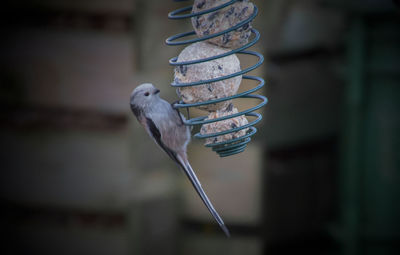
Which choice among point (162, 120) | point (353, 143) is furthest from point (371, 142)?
point (162, 120)

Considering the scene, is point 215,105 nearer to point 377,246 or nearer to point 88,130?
point 88,130

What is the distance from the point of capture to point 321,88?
3.74 metres

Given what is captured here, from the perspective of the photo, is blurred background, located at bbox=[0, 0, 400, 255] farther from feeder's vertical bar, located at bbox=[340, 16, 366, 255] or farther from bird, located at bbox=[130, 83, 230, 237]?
bird, located at bbox=[130, 83, 230, 237]

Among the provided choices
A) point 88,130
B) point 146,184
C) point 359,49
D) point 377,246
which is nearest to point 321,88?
point 359,49

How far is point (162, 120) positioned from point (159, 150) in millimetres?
1393

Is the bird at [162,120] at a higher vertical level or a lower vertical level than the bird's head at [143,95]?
lower

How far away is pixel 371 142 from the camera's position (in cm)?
363

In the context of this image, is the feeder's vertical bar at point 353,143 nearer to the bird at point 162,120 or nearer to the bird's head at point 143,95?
the bird at point 162,120

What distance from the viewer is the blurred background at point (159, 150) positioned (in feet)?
10.8

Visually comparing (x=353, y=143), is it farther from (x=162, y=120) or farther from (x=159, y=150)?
(x=162, y=120)

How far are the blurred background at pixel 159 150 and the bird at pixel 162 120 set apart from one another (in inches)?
49.9

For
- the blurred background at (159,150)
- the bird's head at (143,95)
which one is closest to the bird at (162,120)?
the bird's head at (143,95)

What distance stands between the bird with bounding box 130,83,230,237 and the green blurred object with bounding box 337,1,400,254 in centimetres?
192

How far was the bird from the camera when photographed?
6.25ft
